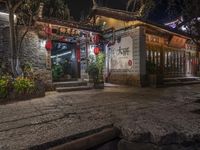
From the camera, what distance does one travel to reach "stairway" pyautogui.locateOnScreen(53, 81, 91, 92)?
11.9 m

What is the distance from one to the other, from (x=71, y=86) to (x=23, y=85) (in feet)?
13.7

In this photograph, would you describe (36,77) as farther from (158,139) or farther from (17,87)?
(158,139)

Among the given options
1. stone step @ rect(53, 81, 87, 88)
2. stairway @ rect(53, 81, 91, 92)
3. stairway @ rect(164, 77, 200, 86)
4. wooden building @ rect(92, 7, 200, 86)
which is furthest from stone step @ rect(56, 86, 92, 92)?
stairway @ rect(164, 77, 200, 86)

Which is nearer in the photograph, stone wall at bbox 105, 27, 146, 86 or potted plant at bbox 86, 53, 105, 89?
potted plant at bbox 86, 53, 105, 89

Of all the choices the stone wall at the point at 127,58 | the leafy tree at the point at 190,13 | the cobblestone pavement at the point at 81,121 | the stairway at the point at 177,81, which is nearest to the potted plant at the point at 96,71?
the stone wall at the point at 127,58

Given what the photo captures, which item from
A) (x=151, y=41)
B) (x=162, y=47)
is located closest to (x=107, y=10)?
(x=151, y=41)

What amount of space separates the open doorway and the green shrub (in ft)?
15.4

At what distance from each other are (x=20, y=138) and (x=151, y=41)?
41.3 feet

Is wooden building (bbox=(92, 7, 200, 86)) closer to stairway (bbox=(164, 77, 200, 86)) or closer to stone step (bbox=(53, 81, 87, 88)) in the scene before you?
stairway (bbox=(164, 77, 200, 86))

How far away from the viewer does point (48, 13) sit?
48.9 feet

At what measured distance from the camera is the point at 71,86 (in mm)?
12734

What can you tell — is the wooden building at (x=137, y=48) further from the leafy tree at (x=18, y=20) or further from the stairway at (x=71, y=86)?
the leafy tree at (x=18, y=20)

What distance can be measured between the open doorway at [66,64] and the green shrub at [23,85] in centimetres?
471

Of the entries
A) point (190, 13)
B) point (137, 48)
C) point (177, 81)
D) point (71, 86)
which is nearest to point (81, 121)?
point (190, 13)
